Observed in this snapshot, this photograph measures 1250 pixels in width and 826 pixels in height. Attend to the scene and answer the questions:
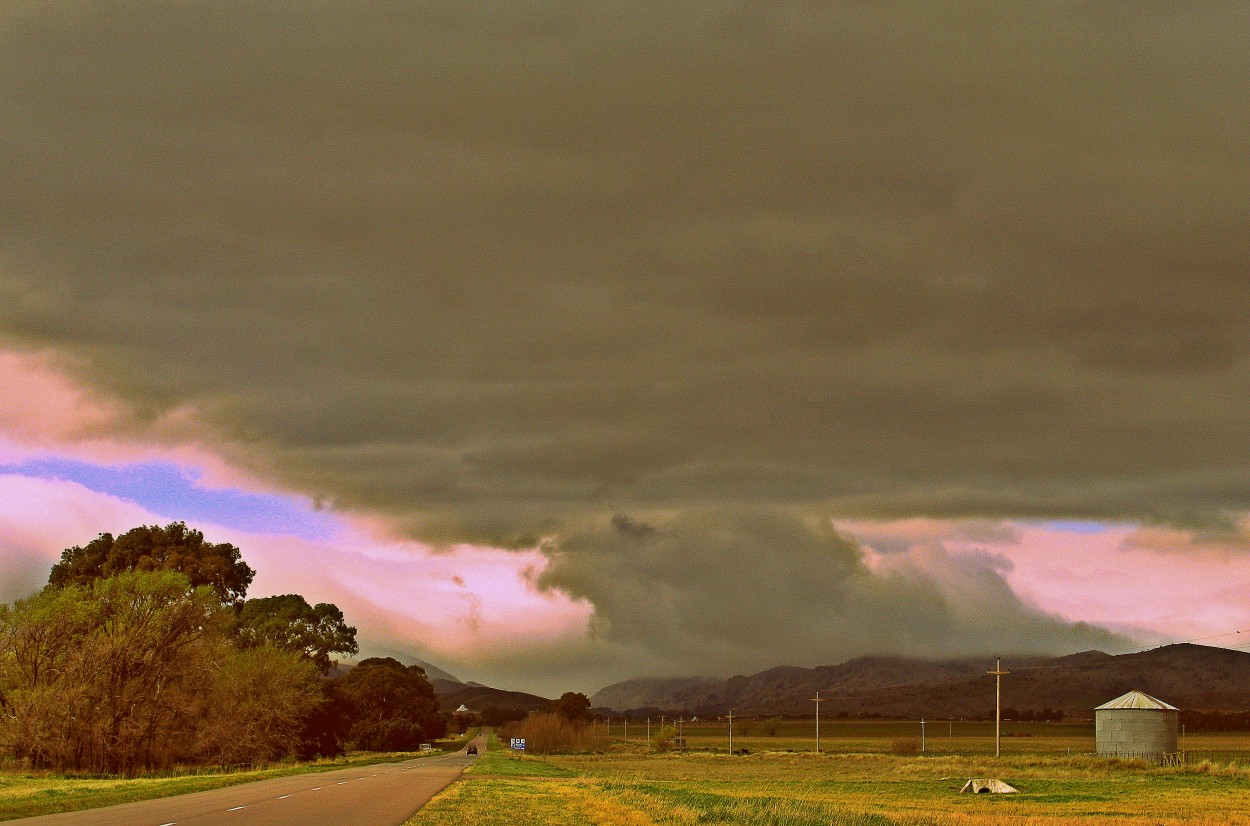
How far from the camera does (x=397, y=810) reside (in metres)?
38.3

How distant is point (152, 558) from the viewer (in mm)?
116812

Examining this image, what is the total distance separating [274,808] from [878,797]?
1441 inches

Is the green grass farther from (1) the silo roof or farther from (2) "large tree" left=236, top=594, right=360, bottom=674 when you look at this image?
(2) "large tree" left=236, top=594, right=360, bottom=674

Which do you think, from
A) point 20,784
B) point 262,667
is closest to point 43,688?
point 20,784

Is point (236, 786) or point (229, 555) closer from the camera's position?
point (236, 786)

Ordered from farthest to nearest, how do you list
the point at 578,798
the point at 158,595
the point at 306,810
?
the point at 158,595
the point at 578,798
the point at 306,810

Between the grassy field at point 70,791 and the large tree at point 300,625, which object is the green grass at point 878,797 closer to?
the grassy field at point 70,791

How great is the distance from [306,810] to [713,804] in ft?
48.1

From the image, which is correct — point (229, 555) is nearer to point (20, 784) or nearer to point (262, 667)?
point (262, 667)

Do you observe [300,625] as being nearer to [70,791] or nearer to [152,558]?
[152,558]

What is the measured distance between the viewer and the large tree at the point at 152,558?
383 ft

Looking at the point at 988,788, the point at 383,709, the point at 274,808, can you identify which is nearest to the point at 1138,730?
the point at 988,788

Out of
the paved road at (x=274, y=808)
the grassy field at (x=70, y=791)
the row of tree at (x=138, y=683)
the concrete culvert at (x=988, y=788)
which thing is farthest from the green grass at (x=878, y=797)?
the row of tree at (x=138, y=683)

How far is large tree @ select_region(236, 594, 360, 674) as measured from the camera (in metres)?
139
